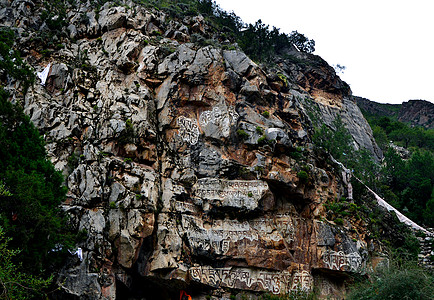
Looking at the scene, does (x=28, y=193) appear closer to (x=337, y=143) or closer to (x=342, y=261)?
(x=342, y=261)

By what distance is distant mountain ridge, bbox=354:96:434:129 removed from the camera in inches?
3937

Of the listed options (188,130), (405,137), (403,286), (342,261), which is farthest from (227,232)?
(405,137)

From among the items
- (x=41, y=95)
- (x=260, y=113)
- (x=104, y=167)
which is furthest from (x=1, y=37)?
(x=260, y=113)

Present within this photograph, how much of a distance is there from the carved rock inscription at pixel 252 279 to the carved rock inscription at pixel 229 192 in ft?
15.5

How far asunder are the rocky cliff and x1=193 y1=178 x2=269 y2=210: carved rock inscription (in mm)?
83

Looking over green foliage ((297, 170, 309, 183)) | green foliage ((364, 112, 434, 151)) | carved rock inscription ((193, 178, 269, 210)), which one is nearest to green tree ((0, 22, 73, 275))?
carved rock inscription ((193, 178, 269, 210))

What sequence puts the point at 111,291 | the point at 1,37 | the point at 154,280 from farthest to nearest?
the point at 1,37 → the point at 154,280 → the point at 111,291

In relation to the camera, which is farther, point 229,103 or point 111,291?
point 229,103

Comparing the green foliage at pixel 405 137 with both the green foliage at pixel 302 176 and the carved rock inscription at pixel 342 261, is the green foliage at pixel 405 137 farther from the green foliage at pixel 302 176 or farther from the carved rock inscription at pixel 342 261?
the carved rock inscription at pixel 342 261

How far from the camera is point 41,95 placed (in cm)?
3023

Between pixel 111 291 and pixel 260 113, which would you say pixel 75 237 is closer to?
pixel 111 291

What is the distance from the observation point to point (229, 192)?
29.2 metres

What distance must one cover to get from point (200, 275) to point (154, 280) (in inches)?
128

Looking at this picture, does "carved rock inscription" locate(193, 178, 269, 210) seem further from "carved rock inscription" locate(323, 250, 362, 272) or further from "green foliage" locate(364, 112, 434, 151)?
"green foliage" locate(364, 112, 434, 151)
